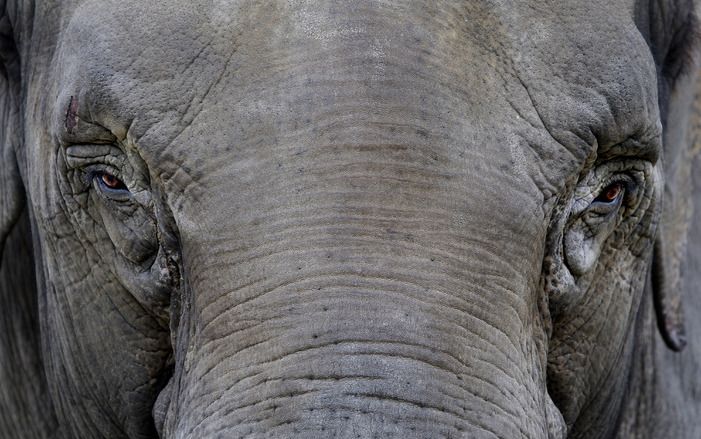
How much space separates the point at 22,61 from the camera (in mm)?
3180

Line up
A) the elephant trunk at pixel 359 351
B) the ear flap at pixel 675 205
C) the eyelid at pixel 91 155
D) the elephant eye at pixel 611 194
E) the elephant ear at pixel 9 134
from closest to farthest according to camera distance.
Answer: the elephant trunk at pixel 359 351 → the eyelid at pixel 91 155 → the elephant eye at pixel 611 194 → the elephant ear at pixel 9 134 → the ear flap at pixel 675 205

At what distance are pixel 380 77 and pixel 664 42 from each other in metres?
1.00

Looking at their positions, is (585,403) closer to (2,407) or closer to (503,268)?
(503,268)

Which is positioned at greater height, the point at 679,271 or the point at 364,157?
the point at 364,157

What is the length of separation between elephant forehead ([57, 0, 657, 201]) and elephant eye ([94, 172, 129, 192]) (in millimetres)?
155

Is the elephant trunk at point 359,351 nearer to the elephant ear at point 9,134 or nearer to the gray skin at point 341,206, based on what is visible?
the gray skin at point 341,206

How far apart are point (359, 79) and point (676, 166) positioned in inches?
45.2

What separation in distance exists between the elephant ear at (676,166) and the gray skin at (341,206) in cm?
18

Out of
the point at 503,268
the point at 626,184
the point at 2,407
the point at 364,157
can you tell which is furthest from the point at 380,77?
the point at 2,407

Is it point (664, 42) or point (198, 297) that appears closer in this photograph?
point (198, 297)

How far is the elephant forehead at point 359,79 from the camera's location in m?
2.51

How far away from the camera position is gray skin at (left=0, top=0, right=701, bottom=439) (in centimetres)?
239

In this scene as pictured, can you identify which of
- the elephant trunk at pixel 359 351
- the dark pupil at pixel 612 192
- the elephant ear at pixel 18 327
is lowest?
the elephant ear at pixel 18 327

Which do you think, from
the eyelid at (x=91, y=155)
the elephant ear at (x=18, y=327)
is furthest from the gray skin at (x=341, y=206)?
the elephant ear at (x=18, y=327)
